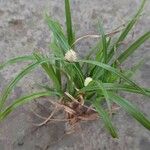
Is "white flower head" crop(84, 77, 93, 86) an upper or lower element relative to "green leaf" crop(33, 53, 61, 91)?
lower

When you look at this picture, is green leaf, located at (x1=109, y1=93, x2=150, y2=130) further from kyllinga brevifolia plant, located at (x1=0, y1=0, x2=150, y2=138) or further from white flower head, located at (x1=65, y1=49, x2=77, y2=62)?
white flower head, located at (x1=65, y1=49, x2=77, y2=62)

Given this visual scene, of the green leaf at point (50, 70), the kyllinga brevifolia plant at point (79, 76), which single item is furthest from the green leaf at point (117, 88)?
the green leaf at point (50, 70)

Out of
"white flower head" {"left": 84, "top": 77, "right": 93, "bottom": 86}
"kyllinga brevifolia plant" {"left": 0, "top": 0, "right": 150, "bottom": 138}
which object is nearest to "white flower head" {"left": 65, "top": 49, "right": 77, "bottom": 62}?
"kyllinga brevifolia plant" {"left": 0, "top": 0, "right": 150, "bottom": 138}

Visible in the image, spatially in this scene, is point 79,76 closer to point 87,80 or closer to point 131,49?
point 87,80

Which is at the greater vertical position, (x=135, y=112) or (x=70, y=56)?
(x=70, y=56)

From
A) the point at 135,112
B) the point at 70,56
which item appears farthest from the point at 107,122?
the point at 70,56

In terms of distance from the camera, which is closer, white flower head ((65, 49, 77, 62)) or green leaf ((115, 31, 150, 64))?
white flower head ((65, 49, 77, 62))

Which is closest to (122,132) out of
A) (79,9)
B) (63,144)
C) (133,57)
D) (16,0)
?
Answer: (63,144)

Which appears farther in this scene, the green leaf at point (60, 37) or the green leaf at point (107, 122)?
the green leaf at point (60, 37)

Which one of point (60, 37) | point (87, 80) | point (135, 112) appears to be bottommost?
point (135, 112)

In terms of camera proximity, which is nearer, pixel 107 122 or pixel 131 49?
pixel 107 122

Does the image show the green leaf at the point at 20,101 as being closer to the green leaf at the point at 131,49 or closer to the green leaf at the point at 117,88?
the green leaf at the point at 117,88
